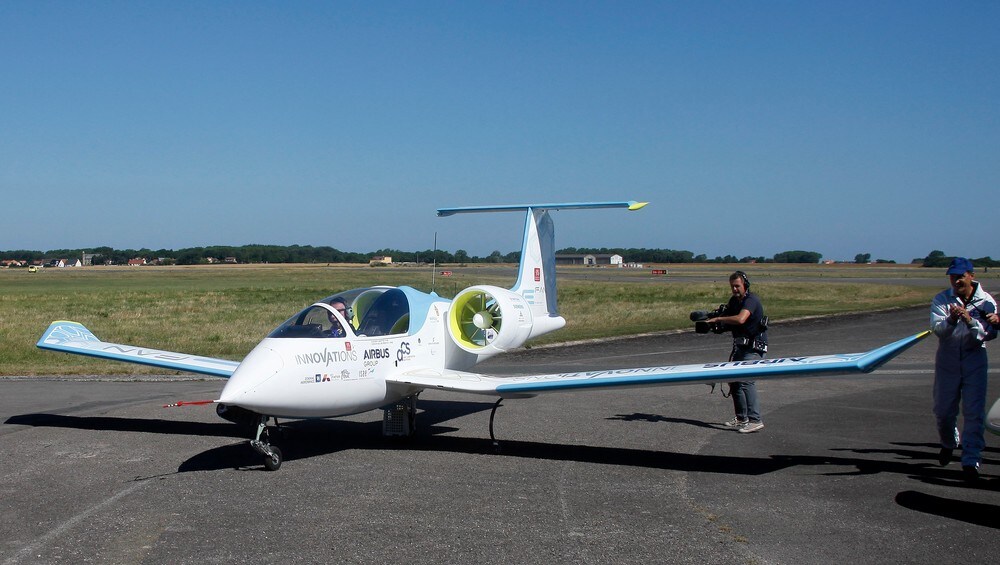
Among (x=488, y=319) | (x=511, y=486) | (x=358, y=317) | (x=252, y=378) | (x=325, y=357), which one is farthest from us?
(x=488, y=319)

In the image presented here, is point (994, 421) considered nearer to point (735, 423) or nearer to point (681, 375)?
point (681, 375)

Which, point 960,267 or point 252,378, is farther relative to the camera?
point 252,378

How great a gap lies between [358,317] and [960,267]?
669 centimetres

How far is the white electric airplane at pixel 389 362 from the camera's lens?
8.70 metres

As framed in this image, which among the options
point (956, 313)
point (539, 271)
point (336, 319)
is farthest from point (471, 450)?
point (956, 313)

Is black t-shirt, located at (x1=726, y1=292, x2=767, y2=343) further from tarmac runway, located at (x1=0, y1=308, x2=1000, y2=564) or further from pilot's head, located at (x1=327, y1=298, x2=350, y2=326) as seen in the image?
pilot's head, located at (x1=327, y1=298, x2=350, y2=326)

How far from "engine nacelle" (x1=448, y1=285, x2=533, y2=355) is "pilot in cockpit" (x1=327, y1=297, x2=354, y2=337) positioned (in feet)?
6.48

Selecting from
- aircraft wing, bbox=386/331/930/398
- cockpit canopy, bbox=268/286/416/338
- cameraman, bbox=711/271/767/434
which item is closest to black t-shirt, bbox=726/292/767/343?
cameraman, bbox=711/271/767/434

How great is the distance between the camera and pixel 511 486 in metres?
8.29

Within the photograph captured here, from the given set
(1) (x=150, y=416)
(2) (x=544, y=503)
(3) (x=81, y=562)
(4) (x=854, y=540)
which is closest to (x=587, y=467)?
(2) (x=544, y=503)

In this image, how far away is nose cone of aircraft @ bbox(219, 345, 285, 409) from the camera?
8523 mm

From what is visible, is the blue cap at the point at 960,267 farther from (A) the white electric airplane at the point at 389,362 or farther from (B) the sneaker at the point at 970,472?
(B) the sneaker at the point at 970,472

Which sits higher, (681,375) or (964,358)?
(964,358)

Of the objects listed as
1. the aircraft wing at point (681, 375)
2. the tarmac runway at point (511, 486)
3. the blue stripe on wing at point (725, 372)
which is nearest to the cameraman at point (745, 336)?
the tarmac runway at point (511, 486)
